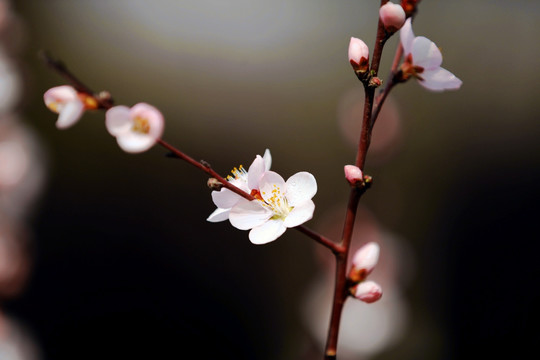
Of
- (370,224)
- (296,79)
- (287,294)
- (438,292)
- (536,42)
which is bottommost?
(287,294)

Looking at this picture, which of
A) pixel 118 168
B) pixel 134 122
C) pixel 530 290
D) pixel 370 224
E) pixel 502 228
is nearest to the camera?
pixel 134 122

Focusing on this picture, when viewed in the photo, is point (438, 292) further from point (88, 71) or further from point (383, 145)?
point (88, 71)

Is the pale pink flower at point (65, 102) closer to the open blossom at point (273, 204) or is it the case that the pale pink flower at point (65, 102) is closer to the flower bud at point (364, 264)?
the open blossom at point (273, 204)

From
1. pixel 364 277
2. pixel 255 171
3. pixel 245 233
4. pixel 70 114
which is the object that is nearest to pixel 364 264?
pixel 364 277

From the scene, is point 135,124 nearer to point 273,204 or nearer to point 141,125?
point 141,125

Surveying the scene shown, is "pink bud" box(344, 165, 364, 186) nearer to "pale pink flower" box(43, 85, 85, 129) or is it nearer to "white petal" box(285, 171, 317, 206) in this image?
"white petal" box(285, 171, 317, 206)

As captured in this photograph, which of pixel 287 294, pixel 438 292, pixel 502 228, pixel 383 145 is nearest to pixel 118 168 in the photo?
pixel 287 294

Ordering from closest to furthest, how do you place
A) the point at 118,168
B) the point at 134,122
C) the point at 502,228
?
the point at 134,122
the point at 502,228
the point at 118,168
